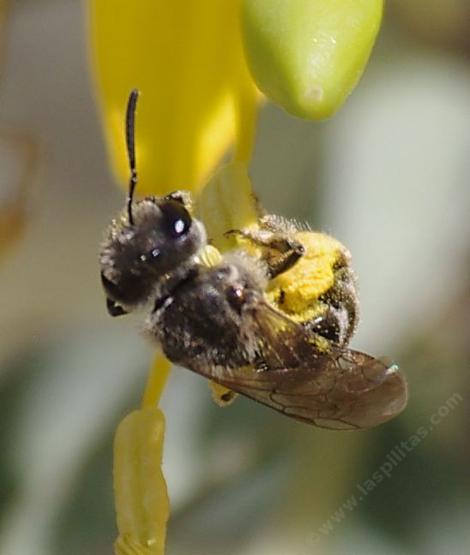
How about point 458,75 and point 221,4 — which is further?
point 458,75

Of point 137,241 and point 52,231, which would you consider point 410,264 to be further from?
point 137,241

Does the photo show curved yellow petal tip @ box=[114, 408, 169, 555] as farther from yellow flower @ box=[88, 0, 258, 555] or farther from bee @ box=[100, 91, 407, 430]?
bee @ box=[100, 91, 407, 430]

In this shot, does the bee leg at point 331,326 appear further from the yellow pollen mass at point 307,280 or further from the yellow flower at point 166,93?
the yellow flower at point 166,93

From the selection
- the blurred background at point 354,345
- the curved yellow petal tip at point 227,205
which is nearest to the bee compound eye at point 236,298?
the curved yellow petal tip at point 227,205

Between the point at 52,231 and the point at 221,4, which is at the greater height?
the point at 221,4

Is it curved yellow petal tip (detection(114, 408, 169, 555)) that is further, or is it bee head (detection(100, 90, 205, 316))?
curved yellow petal tip (detection(114, 408, 169, 555))

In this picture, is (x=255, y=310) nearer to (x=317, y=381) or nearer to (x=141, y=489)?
(x=317, y=381)

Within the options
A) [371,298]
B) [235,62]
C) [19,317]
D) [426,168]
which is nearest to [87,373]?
[19,317]

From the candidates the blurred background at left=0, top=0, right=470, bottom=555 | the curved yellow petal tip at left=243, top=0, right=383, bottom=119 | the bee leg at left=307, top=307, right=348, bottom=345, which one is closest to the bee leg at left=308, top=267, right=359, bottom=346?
the bee leg at left=307, top=307, right=348, bottom=345
